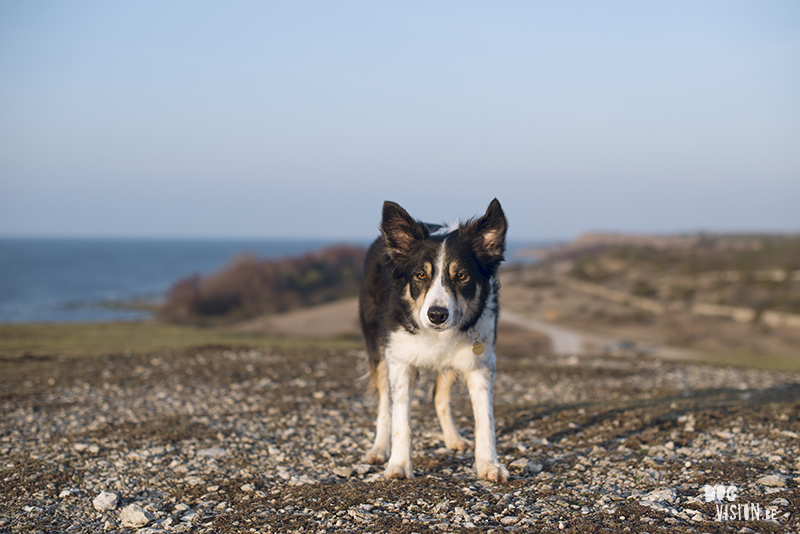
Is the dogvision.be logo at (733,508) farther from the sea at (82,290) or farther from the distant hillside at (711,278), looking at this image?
the distant hillside at (711,278)

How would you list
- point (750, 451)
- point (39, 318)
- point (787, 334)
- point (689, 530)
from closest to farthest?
point (689, 530) < point (750, 451) < point (787, 334) < point (39, 318)

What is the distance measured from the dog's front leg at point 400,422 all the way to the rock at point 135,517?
7.23 feet

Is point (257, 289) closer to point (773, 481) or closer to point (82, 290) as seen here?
point (773, 481)

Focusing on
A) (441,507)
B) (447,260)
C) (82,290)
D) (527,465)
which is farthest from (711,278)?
(82,290)

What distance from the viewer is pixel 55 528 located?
4855mm

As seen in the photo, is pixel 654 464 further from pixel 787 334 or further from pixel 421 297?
pixel 787 334

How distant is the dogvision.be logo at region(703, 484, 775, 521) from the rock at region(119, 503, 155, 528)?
4.49 m

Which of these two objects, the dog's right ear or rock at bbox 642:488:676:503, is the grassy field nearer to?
the dog's right ear

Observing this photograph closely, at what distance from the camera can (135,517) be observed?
494 cm

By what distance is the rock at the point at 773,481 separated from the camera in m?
5.39

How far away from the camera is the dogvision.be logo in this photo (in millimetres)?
4602

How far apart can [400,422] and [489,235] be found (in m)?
2.12

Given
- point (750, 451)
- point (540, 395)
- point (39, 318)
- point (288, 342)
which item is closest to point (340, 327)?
point (288, 342)

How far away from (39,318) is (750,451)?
58.7 m
